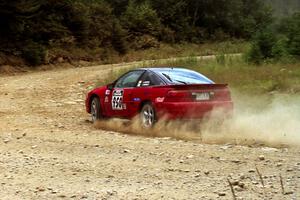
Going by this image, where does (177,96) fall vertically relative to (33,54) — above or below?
below

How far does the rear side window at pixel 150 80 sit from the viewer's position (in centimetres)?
1230

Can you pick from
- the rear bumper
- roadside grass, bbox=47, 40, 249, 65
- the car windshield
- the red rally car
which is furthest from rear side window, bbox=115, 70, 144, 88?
roadside grass, bbox=47, 40, 249, 65

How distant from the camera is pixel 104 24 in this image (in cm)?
4028

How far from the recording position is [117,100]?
44.1ft

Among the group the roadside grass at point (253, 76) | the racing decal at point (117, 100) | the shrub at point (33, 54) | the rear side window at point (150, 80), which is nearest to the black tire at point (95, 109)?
the racing decal at point (117, 100)

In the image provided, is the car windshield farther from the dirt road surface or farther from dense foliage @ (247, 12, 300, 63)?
dense foliage @ (247, 12, 300, 63)

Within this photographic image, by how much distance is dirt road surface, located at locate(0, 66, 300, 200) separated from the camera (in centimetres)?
655

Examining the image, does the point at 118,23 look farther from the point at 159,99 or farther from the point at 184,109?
the point at 184,109

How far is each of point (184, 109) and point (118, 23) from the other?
30.6 m

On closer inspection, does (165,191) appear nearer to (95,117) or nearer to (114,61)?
(95,117)

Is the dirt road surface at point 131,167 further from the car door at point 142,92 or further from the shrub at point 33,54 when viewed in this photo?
Result: the shrub at point 33,54

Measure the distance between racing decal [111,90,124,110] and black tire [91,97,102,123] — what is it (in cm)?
78

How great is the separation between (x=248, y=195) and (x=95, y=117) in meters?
8.66

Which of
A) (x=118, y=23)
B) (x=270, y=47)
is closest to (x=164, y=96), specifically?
(x=270, y=47)
